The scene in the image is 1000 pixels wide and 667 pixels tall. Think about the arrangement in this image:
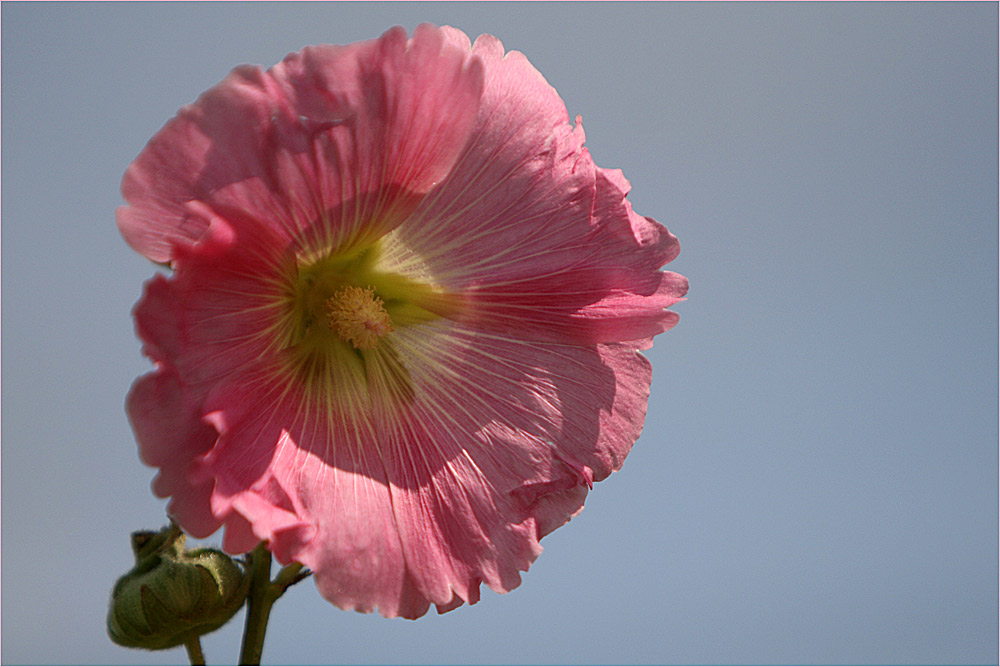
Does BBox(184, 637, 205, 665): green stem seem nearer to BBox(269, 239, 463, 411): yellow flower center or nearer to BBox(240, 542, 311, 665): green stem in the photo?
BBox(240, 542, 311, 665): green stem

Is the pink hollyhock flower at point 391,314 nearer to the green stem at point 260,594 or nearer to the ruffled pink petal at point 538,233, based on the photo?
the ruffled pink petal at point 538,233

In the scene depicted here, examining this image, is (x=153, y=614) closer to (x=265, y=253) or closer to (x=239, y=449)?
(x=239, y=449)

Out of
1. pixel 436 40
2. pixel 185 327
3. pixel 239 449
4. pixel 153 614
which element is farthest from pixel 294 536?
pixel 436 40

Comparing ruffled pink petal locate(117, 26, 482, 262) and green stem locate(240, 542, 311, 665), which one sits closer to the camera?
ruffled pink petal locate(117, 26, 482, 262)

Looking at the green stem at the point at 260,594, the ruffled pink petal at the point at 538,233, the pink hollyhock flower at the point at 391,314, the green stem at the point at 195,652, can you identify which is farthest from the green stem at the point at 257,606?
the ruffled pink petal at the point at 538,233

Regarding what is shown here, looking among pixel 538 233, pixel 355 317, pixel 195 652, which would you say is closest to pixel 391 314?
pixel 355 317

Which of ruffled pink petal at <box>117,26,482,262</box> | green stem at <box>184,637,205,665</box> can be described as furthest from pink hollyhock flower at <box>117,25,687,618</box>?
green stem at <box>184,637,205,665</box>
